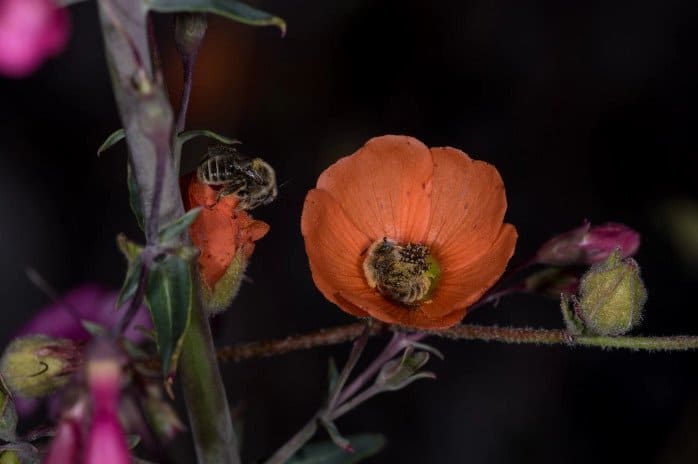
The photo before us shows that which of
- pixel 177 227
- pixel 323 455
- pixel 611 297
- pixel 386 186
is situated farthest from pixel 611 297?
pixel 177 227

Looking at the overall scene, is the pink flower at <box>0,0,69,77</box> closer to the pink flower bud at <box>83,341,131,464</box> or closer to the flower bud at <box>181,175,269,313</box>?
the pink flower bud at <box>83,341,131,464</box>

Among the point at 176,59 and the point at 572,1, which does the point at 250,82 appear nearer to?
the point at 176,59

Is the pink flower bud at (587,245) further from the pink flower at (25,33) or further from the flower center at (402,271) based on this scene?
the pink flower at (25,33)

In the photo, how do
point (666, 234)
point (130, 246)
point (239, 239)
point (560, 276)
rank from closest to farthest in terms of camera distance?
point (130, 246) → point (239, 239) → point (560, 276) → point (666, 234)

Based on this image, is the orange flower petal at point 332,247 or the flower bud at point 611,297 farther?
the orange flower petal at point 332,247

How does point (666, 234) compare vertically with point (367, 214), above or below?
below

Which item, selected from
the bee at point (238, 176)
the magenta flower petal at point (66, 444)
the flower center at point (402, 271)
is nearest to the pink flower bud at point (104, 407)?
the magenta flower petal at point (66, 444)

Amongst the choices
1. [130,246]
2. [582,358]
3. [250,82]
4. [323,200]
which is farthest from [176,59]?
[130,246]
